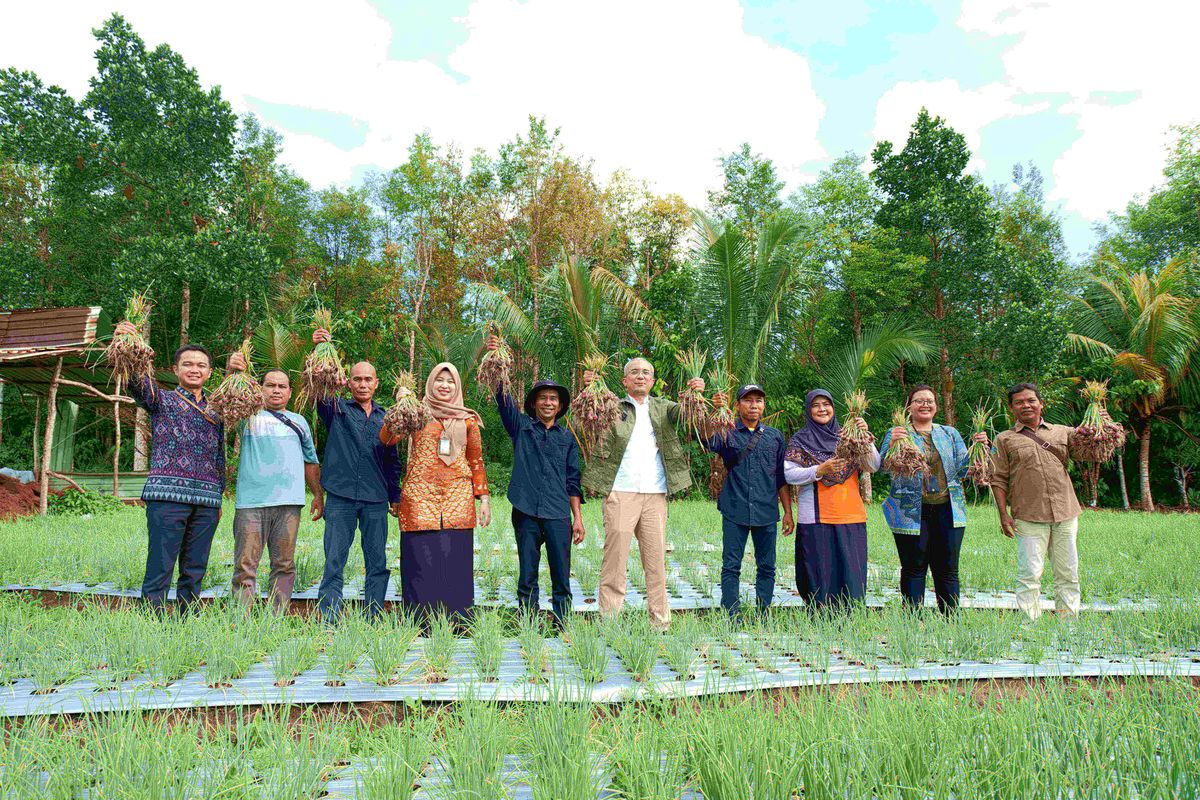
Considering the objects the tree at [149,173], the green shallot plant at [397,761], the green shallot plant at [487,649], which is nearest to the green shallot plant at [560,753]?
the green shallot plant at [397,761]

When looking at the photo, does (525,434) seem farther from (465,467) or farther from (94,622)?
(94,622)

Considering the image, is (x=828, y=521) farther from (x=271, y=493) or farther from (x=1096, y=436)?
(x=271, y=493)

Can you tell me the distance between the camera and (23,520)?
29.4ft

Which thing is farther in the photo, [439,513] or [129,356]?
[439,513]

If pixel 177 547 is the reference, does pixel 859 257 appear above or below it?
above

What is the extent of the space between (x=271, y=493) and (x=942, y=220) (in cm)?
1543

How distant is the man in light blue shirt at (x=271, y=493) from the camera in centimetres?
412

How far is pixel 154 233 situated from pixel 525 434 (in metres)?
15.3

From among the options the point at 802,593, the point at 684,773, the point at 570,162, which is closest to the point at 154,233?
the point at 570,162

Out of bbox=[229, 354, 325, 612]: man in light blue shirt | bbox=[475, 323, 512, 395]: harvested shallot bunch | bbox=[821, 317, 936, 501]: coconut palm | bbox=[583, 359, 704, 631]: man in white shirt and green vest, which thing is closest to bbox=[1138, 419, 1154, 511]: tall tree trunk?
bbox=[821, 317, 936, 501]: coconut palm

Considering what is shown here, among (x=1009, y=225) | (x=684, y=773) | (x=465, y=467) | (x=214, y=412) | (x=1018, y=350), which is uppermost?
(x=1009, y=225)

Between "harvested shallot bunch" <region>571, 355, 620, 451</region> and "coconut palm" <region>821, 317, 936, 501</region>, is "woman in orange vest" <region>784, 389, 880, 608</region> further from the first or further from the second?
"coconut palm" <region>821, 317, 936, 501</region>

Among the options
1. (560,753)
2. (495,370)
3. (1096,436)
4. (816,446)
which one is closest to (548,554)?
(495,370)

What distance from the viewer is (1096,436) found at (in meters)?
4.41
